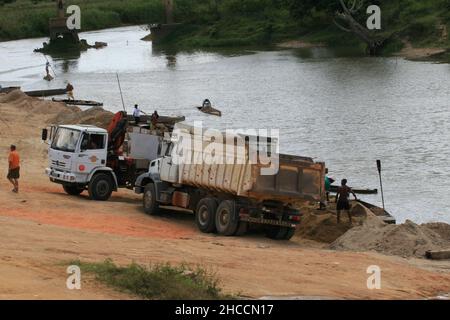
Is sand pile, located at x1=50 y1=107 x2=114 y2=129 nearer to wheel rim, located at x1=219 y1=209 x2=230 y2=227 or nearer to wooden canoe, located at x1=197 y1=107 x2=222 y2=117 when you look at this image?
wooden canoe, located at x1=197 y1=107 x2=222 y2=117

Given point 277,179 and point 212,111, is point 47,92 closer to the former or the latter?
point 212,111

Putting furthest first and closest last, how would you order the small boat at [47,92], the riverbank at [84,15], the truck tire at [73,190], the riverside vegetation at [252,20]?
the riverbank at [84,15]
the riverside vegetation at [252,20]
the small boat at [47,92]
the truck tire at [73,190]

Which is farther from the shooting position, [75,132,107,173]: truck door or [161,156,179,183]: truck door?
[75,132,107,173]: truck door

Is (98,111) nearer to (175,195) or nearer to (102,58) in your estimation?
(175,195)

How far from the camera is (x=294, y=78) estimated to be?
81.5 meters

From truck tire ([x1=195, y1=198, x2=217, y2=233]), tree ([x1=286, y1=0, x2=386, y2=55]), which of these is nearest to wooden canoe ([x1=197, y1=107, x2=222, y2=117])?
truck tire ([x1=195, y1=198, x2=217, y2=233])

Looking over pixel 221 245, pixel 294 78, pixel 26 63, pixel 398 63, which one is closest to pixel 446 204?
pixel 221 245

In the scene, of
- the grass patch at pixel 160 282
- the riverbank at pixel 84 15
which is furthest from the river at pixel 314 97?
the grass patch at pixel 160 282

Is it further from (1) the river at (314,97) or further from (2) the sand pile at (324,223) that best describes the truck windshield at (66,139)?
(1) the river at (314,97)

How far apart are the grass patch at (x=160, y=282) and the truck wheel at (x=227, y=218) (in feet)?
27.2

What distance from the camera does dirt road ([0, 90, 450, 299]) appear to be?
1809 centimetres

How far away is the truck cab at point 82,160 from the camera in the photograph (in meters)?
31.1

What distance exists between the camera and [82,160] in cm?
3108

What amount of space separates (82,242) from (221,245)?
355 cm
